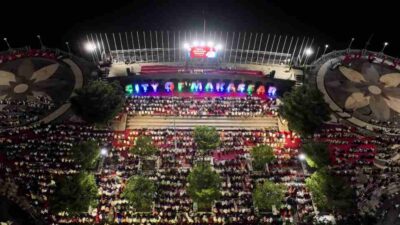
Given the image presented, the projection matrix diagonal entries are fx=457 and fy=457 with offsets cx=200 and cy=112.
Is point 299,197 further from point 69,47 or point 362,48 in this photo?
point 69,47

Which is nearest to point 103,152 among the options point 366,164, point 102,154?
point 102,154

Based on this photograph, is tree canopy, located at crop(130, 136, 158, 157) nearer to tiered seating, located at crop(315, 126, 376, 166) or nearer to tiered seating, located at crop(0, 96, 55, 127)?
tiered seating, located at crop(0, 96, 55, 127)

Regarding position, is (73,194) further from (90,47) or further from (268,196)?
(90,47)

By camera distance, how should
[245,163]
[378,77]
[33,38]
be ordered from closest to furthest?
[245,163], [378,77], [33,38]

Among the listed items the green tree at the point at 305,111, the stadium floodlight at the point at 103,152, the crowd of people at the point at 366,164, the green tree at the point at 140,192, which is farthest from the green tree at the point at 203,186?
the green tree at the point at 305,111

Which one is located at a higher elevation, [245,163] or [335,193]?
[245,163]

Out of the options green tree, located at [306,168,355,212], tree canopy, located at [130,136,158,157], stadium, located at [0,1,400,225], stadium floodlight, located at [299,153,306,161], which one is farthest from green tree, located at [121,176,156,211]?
stadium floodlight, located at [299,153,306,161]

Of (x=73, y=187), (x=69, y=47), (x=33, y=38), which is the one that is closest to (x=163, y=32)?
(x=69, y=47)
